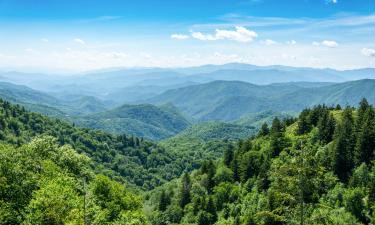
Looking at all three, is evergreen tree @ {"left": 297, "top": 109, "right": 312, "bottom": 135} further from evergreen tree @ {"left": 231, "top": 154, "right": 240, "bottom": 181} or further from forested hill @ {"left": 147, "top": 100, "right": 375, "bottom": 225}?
evergreen tree @ {"left": 231, "top": 154, "right": 240, "bottom": 181}

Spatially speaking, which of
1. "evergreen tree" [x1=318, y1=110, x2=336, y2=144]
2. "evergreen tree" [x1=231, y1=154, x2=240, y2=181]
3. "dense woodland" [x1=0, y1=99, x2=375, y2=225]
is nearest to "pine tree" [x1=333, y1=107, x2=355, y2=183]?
"dense woodland" [x1=0, y1=99, x2=375, y2=225]

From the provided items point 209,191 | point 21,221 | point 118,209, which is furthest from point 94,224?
point 209,191

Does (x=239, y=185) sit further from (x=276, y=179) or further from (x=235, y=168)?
(x=276, y=179)

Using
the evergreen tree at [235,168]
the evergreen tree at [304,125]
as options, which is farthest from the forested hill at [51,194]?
the evergreen tree at [304,125]

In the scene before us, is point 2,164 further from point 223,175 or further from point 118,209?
point 223,175

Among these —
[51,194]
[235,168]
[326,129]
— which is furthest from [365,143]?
[51,194]
